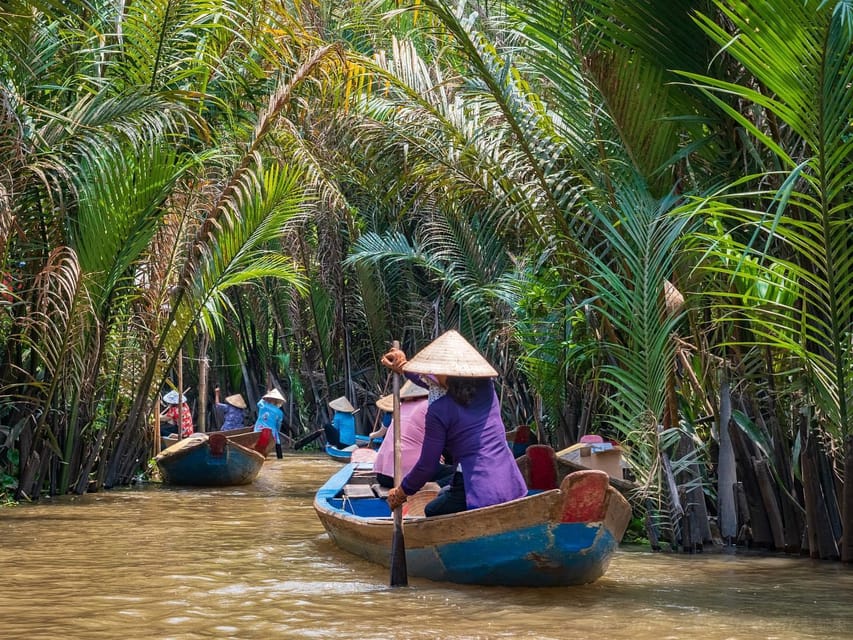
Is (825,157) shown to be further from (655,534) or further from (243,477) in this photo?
(243,477)

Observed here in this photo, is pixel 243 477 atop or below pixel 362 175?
below

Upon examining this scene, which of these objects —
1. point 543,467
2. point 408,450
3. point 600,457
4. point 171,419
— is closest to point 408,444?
point 408,450

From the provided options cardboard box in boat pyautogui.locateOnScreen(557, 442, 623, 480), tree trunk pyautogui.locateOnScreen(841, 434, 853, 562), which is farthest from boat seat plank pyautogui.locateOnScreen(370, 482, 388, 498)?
tree trunk pyautogui.locateOnScreen(841, 434, 853, 562)

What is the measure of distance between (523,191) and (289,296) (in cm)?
1361

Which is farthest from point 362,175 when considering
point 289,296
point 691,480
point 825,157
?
point 825,157

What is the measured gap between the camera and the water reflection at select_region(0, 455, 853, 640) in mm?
5199

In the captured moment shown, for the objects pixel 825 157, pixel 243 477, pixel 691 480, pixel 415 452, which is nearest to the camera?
pixel 825 157

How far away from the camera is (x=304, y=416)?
2380 cm

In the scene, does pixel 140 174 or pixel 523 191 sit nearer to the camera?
pixel 523 191

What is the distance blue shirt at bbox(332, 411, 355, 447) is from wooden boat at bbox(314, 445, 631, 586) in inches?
414

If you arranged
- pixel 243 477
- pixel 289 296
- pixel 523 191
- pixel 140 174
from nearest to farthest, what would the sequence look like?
pixel 523 191 < pixel 140 174 < pixel 243 477 < pixel 289 296

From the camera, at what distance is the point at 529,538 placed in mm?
5957

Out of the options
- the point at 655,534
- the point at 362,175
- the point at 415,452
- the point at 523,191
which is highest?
the point at 362,175

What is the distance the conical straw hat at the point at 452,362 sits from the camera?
6.32 metres
